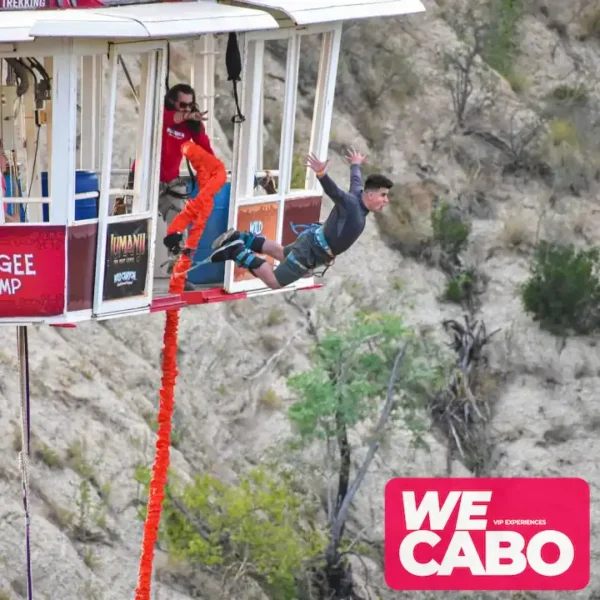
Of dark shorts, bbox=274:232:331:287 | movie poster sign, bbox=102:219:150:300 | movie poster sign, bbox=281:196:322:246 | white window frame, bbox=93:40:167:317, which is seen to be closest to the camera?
white window frame, bbox=93:40:167:317

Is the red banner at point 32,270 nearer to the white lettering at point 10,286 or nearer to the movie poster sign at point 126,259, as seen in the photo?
the white lettering at point 10,286

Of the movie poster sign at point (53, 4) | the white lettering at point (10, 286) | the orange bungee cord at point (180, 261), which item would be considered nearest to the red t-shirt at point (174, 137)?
the orange bungee cord at point (180, 261)

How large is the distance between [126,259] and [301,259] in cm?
165

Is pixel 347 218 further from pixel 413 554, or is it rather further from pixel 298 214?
pixel 413 554

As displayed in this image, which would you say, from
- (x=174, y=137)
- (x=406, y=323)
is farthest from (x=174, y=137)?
(x=406, y=323)

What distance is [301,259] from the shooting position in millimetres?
16594

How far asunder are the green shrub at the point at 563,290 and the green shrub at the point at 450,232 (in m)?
1.41

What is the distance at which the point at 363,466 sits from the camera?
106ft

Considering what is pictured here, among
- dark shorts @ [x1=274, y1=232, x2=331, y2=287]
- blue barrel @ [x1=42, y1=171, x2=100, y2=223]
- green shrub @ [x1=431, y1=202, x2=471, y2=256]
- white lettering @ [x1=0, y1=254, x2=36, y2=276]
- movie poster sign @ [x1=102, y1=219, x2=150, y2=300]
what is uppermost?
blue barrel @ [x1=42, y1=171, x2=100, y2=223]

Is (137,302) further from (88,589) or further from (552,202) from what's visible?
(552,202)

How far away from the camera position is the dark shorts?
652 inches

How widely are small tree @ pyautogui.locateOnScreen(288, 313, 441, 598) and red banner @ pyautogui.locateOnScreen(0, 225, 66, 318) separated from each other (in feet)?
55.6

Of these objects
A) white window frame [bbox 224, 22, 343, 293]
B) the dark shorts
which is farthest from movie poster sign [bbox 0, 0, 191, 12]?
the dark shorts

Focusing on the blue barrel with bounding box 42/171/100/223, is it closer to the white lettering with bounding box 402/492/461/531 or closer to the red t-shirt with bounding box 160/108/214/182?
the red t-shirt with bounding box 160/108/214/182
